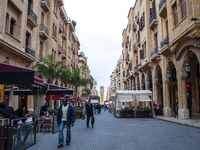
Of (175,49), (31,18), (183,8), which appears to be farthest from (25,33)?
(183,8)

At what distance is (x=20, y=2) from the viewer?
58.3 ft

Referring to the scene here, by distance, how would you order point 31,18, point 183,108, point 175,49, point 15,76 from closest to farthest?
1. point 15,76
2. point 183,108
3. point 175,49
4. point 31,18

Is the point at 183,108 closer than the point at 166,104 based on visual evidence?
Yes

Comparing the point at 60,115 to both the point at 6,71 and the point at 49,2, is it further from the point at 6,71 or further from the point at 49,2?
the point at 49,2

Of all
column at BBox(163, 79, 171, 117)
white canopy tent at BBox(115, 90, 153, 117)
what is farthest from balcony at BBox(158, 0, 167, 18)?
white canopy tent at BBox(115, 90, 153, 117)

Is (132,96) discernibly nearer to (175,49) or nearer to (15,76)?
(175,49)

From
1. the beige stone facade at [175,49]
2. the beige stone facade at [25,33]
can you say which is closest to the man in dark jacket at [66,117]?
the beige stone facade at [25,33]

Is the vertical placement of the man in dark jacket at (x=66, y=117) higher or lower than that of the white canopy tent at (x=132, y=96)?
lower

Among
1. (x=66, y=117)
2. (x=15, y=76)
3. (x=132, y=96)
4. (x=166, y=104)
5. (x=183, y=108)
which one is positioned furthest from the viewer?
(x=132, y=96)

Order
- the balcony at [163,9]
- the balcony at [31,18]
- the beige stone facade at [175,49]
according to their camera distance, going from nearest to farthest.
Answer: the beige stone facade at [175,49], the balcony at [31,18], the balcony at [163,9]

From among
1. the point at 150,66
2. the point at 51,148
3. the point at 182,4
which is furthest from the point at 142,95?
the point at 51,148

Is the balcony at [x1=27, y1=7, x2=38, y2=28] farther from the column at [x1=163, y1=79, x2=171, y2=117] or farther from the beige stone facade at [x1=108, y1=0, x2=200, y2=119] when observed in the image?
the column at [x1=163, y1=79, x2=171, y2=117]

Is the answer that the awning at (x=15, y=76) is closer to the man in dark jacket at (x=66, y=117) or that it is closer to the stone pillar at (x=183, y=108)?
the man in dark jacket at (x=66, y=117)

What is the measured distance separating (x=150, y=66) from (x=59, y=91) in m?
14.7
